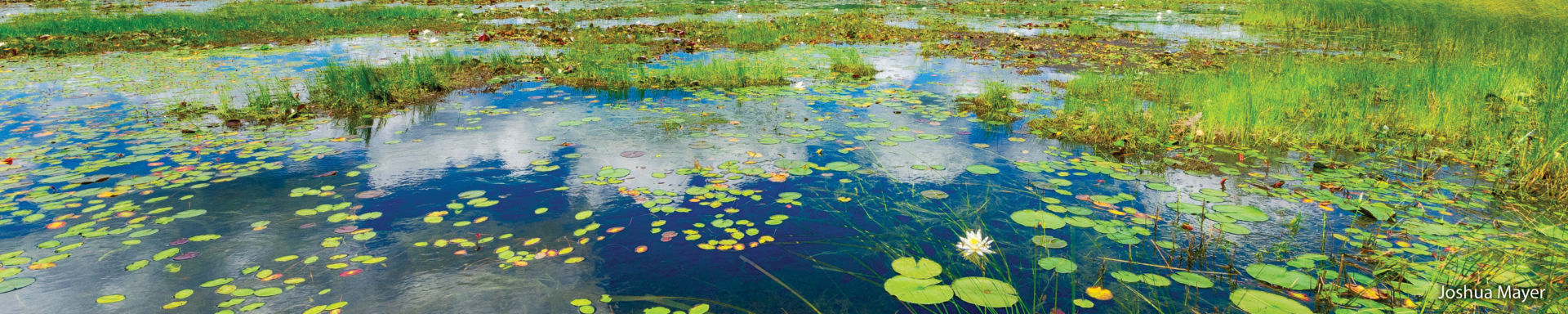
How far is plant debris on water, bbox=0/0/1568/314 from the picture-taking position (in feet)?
9.66

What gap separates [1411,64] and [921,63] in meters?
5.76

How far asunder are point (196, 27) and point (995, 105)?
16163mm

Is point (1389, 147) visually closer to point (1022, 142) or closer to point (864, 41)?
point (1022, 142)

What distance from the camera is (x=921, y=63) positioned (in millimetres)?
10664

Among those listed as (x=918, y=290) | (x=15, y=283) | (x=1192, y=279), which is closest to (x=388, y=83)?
(x=15, y=283)

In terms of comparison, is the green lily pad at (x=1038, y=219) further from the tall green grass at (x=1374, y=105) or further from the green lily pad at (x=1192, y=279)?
the tall green grass at (x=1374, y=105)

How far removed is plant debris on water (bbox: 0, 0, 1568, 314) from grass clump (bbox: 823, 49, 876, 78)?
0.23 ft

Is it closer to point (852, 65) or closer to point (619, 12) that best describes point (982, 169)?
point (852, 65)

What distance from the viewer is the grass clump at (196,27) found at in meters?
11.8

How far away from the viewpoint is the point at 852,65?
9766 mm

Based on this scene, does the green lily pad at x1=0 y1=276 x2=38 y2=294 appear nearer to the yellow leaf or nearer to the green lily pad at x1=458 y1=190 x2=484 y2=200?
the green lily pad at x1=458 y1=190 x2=484 y2=200

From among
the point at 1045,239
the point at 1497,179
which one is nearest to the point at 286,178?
the point at 1045,239

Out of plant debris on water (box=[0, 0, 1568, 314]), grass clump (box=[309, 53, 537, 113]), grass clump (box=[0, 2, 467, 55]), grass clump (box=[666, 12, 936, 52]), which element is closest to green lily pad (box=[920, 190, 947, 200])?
plant debris on water (box=[0, 0, 1568, 314])
